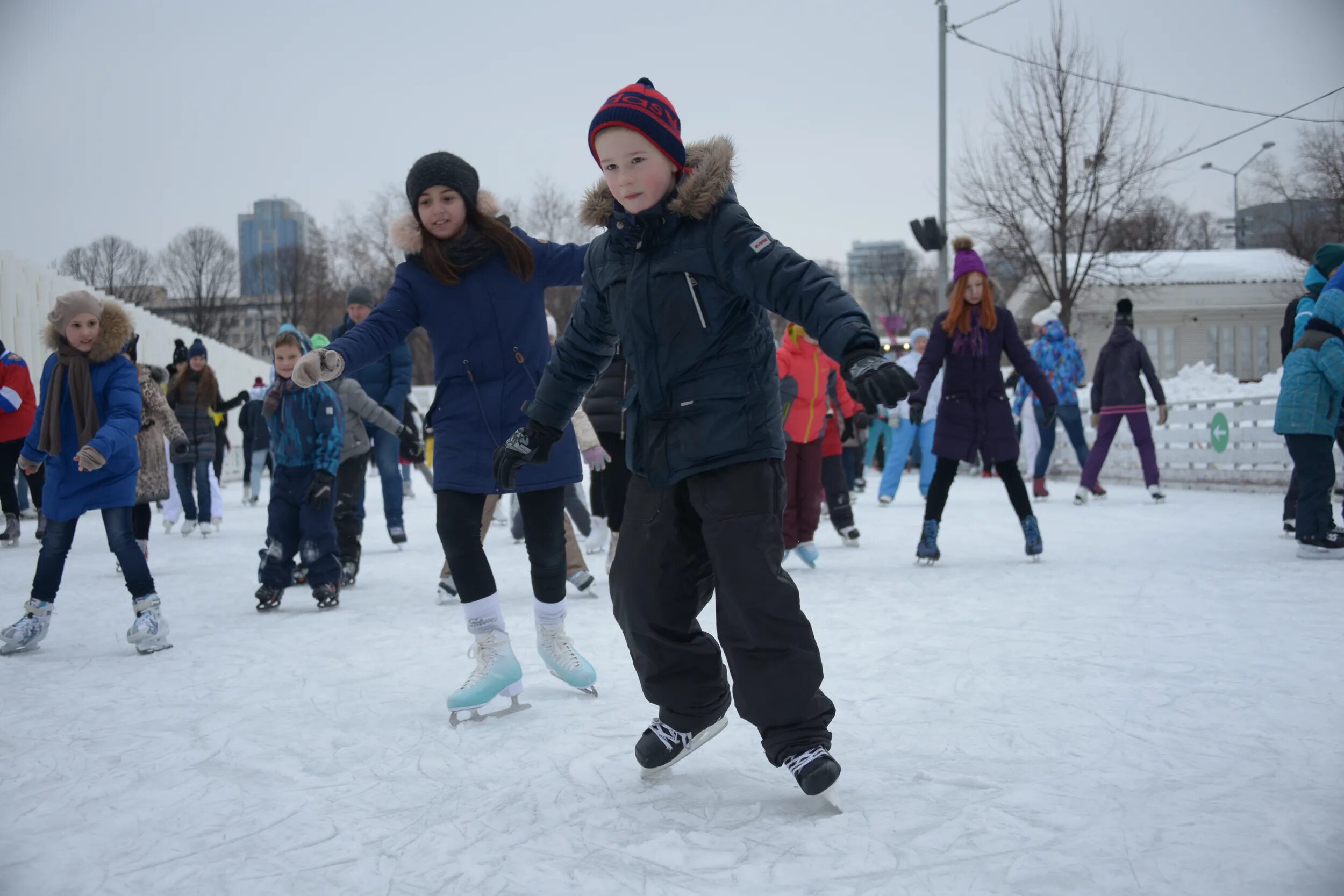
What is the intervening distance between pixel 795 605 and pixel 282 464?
13.8 ft

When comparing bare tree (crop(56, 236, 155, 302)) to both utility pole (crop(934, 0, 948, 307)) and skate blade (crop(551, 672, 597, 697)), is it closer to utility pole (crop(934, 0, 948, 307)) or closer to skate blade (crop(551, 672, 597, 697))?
utility pole (crop(934, 0, 948, 307))

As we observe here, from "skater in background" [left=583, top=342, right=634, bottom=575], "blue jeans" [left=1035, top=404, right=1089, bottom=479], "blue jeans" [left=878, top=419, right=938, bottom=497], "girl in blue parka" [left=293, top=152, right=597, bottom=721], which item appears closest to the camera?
"girl in blue parka" [left=293, top=152, right=597, bottom=721]

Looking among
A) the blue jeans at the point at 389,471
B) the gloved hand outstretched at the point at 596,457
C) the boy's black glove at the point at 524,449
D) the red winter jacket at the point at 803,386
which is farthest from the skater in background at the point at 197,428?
the boy's black glove at the point at 524,449

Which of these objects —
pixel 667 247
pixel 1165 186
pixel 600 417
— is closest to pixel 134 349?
pixel 600 417

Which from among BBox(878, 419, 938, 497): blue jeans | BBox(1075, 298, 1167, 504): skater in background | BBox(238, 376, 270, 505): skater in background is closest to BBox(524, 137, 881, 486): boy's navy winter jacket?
BBox(1075, 298, 1167, 504): skater in background

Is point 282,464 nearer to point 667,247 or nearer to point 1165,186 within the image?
point 667,247

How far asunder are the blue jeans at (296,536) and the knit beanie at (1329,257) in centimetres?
573

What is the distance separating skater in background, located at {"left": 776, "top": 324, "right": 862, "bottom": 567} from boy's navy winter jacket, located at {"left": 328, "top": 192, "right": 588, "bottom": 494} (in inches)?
126

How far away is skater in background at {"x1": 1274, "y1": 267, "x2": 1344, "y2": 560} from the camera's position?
585 cm

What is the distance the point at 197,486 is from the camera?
10062mm

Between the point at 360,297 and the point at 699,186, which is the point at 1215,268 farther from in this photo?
the point at 699,186

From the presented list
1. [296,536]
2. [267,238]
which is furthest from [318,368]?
[267,238]

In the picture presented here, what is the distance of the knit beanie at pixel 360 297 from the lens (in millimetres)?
7176

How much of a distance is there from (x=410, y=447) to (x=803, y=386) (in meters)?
2.38
